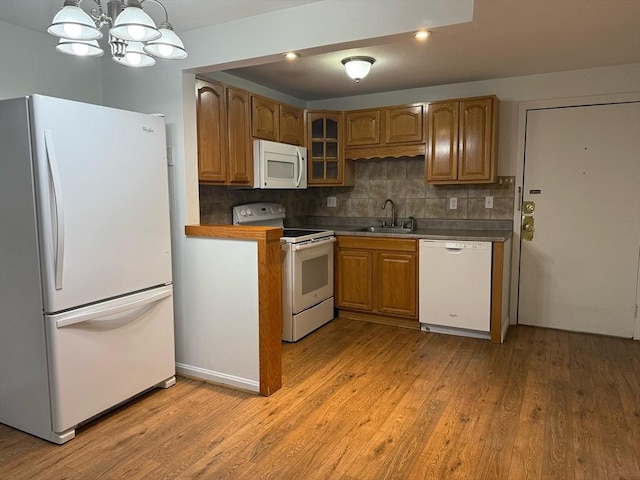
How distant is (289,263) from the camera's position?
3.62 meters

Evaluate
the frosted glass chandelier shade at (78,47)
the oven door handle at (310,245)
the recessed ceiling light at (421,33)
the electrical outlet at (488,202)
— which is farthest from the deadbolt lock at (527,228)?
the frosted glass chandelier shade at (78,47)

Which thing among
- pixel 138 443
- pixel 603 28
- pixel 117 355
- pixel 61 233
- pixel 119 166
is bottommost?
pixel 138 443

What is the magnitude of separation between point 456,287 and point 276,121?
2110mm

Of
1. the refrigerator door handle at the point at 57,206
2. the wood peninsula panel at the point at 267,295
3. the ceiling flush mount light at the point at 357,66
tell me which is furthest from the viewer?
the ceiling flush mount light at the point at 357,66

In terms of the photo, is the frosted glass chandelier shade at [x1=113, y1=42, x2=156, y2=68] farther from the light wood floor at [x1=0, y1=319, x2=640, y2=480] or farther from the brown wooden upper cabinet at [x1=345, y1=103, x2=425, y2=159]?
the brown wooden upper cabinet at [x1=345, y1=103, x2=425, y2=159]

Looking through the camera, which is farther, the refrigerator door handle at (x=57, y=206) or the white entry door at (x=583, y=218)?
the white entry door at (x=583, y=218)

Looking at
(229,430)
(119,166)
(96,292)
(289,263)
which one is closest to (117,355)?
(96,292)

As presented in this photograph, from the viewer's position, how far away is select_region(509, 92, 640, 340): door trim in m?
3.67

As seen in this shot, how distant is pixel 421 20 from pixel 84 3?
180cm

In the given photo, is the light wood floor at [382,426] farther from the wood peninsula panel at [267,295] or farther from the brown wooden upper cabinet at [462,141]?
the brown wooden upper cabinet at [462,141]

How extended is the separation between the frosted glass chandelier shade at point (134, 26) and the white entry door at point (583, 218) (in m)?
3.42

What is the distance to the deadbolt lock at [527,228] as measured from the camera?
4.03m

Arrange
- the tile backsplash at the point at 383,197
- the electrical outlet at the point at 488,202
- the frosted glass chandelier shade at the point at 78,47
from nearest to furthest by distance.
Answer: the frosted glass chandelier shade at the point at 78,47
the tile backsplash at the point at 383,197
the electrical outlet at the point at 488,202

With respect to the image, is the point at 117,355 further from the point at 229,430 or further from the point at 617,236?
the point at 617,236
